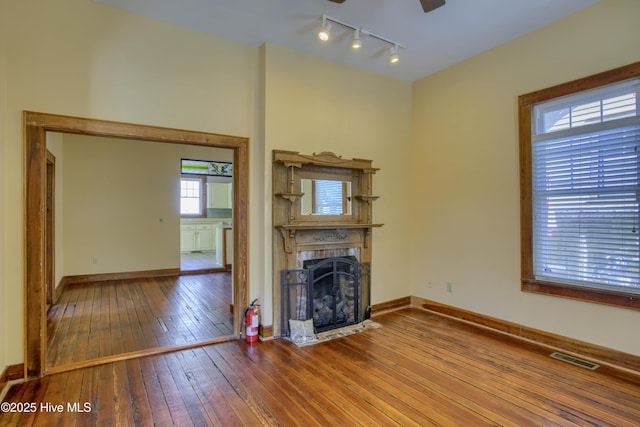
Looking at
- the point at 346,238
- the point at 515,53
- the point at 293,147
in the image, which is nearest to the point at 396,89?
the point at 515,53

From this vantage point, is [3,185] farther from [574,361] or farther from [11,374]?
[574,361]

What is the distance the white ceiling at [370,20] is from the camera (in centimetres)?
290

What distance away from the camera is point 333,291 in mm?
3844

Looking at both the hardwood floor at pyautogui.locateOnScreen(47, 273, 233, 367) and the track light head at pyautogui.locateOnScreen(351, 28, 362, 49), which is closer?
the track light head at pyautogui.locateOnScreen(351, 28, 362, 49)

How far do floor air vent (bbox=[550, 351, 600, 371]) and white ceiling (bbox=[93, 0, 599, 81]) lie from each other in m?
3.16

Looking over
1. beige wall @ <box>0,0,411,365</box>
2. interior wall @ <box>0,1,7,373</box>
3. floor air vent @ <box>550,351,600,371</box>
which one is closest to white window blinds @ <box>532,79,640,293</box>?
floor air vent @ <box>550,351,600,371</box>

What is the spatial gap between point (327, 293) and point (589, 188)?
2.76 meters

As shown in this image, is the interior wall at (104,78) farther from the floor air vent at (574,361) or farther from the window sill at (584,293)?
the floor air vent at (574,361)

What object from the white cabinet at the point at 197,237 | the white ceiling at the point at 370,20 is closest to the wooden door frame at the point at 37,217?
the white ceiling at the point at 370,20

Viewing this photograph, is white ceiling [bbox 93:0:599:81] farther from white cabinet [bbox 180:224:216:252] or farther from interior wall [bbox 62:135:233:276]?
white cabinet [bbox 180:224:216:252]

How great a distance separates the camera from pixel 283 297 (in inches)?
141

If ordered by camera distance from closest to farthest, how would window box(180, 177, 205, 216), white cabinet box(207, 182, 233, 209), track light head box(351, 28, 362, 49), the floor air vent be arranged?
1. the floor air vent
2. track light head box(351, 28, 362, 49)
3. window box(180, 177, 205, 216)
4. white cabinet box(207, 182, 233, 209)

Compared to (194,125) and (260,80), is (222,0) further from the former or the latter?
(194,125)

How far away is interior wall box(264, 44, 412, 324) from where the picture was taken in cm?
360
